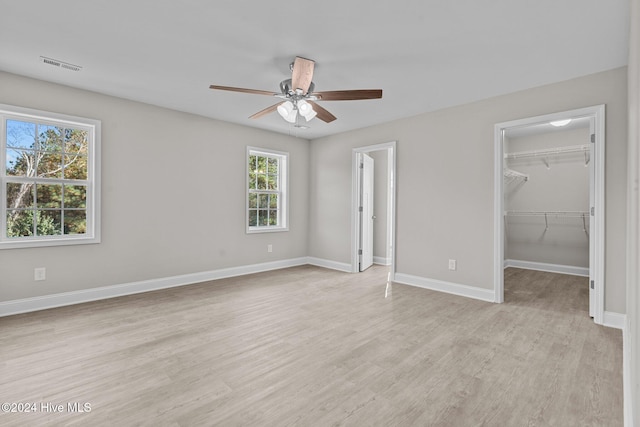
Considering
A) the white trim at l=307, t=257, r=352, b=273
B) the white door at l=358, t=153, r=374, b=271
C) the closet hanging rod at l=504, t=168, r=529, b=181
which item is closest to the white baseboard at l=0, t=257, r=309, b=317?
the white trim at l=307, t=257, r=352, b=273

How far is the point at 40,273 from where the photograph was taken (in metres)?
3.40

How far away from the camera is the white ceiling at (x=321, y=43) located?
2174 millimetres

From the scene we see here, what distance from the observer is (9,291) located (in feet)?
10.6

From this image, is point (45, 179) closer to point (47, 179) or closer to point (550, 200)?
point (47, 179)

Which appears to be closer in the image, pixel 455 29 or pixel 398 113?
pixel 455 29

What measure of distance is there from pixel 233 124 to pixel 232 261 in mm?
2278

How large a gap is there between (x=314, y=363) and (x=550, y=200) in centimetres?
569

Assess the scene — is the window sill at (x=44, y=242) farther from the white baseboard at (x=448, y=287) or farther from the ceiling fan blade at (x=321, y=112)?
the white baseboard at (x=448, y=287)

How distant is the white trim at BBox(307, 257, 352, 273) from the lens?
5.58 metres

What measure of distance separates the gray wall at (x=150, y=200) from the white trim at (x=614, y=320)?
456 cm

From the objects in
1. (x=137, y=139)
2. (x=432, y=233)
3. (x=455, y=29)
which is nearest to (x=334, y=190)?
(x=432, y=233)

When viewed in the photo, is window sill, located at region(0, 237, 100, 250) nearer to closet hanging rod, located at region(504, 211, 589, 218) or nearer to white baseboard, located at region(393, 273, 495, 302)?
white baseboard, located at region(393, 273, 495, 302)

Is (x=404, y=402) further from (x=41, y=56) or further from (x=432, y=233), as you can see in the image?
(x=41, y=56)

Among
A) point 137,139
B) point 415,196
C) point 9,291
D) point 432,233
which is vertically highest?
point 137,139
